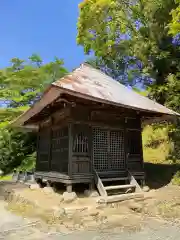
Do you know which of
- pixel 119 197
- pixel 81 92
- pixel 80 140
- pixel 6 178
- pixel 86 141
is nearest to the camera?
pixel 81 92

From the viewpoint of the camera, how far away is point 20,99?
17.0m

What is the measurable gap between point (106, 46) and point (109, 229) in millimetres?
14203

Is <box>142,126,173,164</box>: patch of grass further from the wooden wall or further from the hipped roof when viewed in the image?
the hipped roof

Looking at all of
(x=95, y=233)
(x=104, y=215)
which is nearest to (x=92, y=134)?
(x=104, y=215)

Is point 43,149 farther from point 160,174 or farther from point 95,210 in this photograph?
point 160,174

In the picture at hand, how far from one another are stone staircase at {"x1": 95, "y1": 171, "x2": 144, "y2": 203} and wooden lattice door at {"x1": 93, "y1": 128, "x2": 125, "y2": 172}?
1.47ft

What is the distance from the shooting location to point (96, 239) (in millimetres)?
4504

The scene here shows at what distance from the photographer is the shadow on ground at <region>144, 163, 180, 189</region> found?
10925mm

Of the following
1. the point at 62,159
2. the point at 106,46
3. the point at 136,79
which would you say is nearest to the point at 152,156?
the point at 136,79

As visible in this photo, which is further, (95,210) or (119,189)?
(119,189)

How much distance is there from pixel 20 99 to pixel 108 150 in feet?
33.8

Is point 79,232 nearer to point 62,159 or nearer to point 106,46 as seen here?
point 62,159

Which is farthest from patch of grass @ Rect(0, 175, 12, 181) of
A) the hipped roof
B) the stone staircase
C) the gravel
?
the gravel

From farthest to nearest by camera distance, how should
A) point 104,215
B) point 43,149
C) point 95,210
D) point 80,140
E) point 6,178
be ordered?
point 6,178, point 43,149, point 80,140, point 95,210, point 104,215
